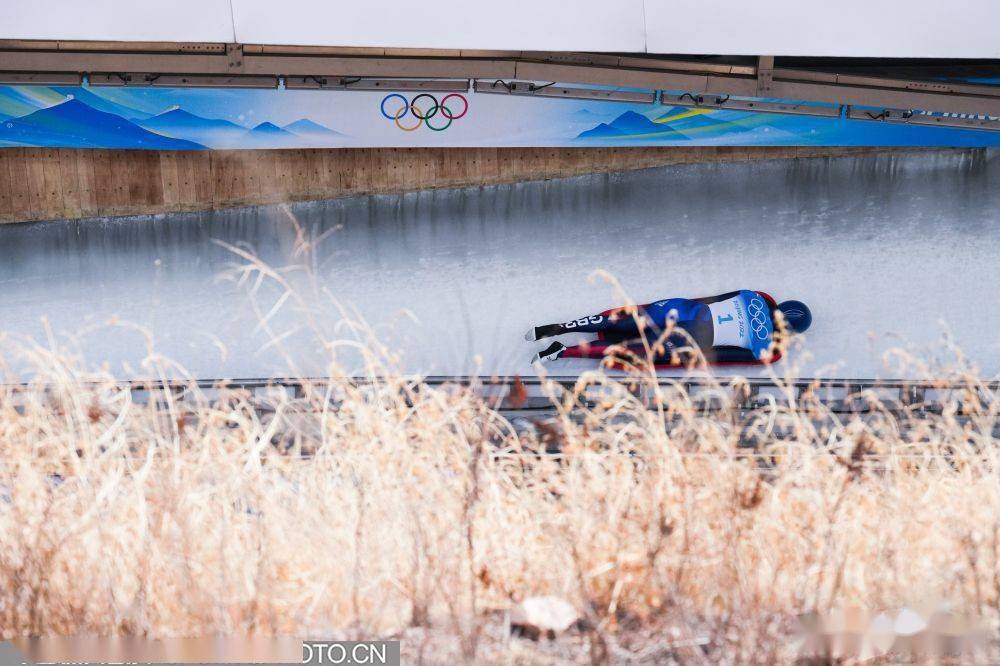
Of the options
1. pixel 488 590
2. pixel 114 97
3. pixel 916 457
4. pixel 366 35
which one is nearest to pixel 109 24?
pixel 114 97

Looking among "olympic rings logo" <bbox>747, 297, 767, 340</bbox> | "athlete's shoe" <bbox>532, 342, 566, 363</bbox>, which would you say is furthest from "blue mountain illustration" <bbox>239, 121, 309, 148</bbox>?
"olympic rings logo" <bbox>747, 297, 767, 340</bbox>

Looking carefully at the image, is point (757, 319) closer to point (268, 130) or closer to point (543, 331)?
point (543, 331)

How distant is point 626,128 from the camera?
7.30 metres

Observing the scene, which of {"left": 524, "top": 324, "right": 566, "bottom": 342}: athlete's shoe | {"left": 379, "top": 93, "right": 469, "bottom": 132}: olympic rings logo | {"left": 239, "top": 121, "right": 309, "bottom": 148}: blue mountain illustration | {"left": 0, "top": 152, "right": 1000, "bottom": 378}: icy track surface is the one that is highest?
{"left": 379, "top": 93, "right": 469, "bottom": 132}: olympic rings logo

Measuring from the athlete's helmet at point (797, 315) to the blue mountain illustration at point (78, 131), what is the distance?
15.0ft

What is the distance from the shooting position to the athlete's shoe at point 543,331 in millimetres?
7285

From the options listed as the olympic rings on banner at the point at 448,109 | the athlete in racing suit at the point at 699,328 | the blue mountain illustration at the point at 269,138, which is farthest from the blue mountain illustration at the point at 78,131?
the athlete in racing suit at the point at 699,328

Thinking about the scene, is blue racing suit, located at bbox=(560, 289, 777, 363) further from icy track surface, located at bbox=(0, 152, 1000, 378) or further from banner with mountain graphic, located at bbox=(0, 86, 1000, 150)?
banner with mountain graphic, located at bbox=(0, 86, 1000, 150)

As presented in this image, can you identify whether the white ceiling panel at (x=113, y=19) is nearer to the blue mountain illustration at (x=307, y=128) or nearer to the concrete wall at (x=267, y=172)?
the blue mountain illustration at (x=307, y=128)

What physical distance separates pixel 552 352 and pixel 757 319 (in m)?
1.48

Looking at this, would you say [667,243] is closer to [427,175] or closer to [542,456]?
[427,175]

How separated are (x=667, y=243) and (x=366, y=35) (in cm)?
296

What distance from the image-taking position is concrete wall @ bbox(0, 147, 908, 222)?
7828 millimetres

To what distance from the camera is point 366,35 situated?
247 inches
